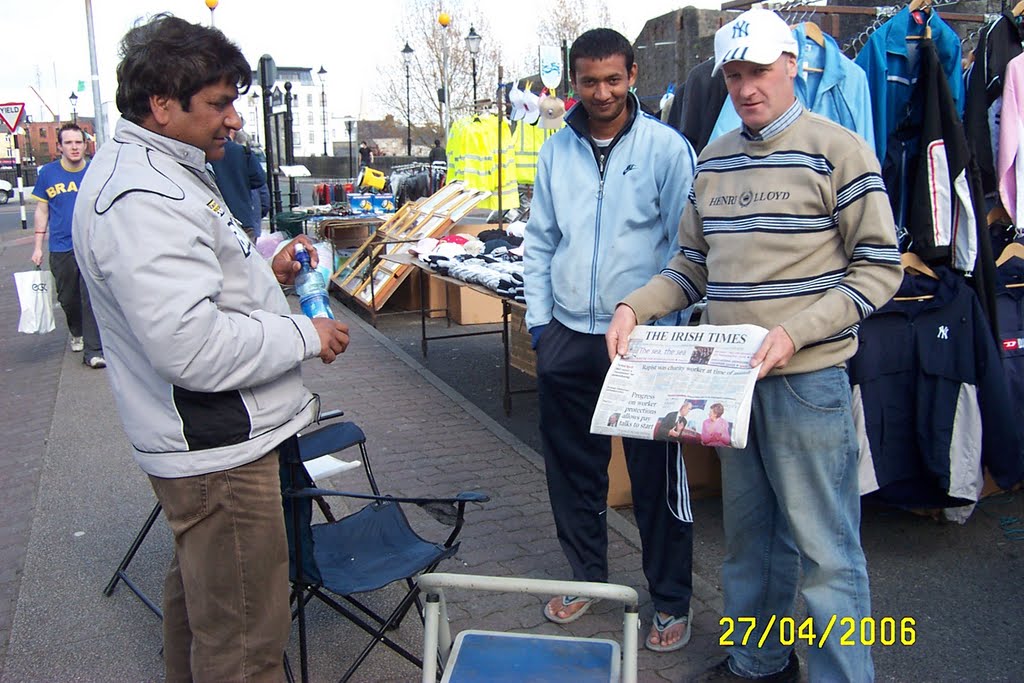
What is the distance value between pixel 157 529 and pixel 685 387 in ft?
10.2

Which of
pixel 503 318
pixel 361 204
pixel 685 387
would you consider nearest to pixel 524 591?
pixel 685 387

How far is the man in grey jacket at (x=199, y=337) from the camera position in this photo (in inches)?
76.5

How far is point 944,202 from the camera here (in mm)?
3732

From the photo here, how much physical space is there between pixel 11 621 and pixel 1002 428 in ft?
13.5

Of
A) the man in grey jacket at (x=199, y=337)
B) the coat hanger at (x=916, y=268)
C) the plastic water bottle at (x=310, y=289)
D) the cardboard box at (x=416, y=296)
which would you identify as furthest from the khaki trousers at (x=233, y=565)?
the cardboard box at (x=416, y=296)

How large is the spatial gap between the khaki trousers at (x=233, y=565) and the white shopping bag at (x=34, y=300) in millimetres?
6321

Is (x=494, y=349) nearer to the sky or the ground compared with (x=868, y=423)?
nearer to the ground

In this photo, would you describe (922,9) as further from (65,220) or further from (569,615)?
(65,220)

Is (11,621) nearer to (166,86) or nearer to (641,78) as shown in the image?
(166,86)

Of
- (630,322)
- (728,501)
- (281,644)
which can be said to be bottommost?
(281,644)

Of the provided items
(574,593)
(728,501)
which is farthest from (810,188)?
(574,593)

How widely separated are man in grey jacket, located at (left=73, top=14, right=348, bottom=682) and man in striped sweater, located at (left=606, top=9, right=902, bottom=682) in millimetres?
1024
